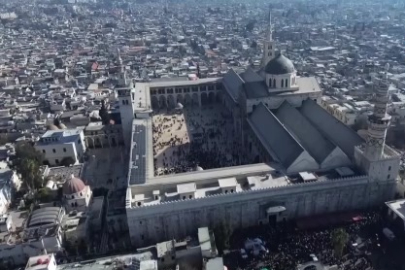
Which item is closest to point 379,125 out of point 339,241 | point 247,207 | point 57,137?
point 339,241

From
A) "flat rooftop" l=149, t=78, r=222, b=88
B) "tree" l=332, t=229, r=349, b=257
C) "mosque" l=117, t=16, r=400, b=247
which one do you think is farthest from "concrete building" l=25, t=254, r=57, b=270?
"flat rooftop" l=149, t=78, r=222, b=88

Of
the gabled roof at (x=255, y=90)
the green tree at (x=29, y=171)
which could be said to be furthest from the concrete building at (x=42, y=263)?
the gabled roof at (x=255, y=90)

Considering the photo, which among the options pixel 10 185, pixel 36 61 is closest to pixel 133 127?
pixel 10 185

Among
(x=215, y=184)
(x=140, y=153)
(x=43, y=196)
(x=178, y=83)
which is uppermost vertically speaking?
(x=178, y=83)

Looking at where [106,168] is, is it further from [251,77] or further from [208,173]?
[251,77]

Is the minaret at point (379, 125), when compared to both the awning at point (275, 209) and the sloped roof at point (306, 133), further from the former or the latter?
the awning at point (275, 209)

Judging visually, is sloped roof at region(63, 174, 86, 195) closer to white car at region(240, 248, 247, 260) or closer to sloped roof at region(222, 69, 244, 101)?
white car at region(240, 248, 247, 260)

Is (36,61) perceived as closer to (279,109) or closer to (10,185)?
(10,185)
